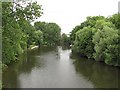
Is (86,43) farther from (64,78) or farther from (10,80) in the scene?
(10,80)

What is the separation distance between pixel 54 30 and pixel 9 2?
3378 inches

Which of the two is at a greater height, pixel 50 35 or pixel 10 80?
pixel 50 35

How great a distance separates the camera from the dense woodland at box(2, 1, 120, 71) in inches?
454

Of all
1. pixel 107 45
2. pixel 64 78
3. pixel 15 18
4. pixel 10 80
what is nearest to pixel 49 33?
pixel 107 45

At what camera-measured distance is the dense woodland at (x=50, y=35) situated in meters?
11.5

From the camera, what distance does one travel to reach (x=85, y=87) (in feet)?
78.4

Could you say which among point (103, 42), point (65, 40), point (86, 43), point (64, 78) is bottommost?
point (64, 78)

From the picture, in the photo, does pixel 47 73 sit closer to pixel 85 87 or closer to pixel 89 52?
pixel 85 87

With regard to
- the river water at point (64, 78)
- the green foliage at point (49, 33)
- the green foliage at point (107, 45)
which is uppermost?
the green foliage at point (49, 33)

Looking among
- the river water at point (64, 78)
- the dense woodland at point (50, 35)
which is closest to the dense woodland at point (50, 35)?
the dense woodland at point (50, 35)

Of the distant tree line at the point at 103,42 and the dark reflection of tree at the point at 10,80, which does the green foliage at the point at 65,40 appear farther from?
the dark reflection of tree at the point at 10,80

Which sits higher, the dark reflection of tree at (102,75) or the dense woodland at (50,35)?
the dense woodland at (50,35)

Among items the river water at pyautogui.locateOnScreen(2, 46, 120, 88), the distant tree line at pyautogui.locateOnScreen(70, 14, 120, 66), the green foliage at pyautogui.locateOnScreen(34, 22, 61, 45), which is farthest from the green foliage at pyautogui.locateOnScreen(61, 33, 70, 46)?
the river water at pyautogui.locateOnScreen(2, 46, 120, 88)

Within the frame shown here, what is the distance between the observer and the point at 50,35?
94.6m
